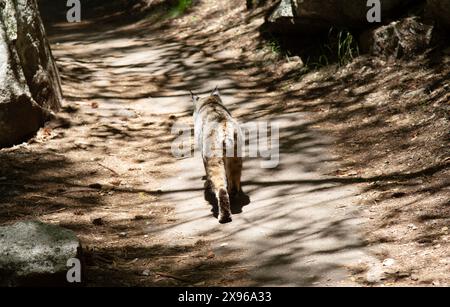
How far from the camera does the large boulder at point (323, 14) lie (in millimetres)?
10852

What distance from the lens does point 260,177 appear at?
26.4ft

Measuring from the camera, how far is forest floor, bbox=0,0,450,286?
5.48 metres

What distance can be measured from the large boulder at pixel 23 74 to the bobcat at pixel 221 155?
2.84m

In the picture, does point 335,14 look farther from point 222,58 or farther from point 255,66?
point 222,58

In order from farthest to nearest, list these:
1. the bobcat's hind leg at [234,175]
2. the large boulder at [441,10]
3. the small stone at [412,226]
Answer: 1. the large boulder at [441,10]
2. the bobcat's hind leg at [234,175]
3. the small stone at [412,226]

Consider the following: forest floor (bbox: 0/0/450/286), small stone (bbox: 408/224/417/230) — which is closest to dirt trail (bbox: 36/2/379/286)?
forest floor (bbox: 0/0/450/286)

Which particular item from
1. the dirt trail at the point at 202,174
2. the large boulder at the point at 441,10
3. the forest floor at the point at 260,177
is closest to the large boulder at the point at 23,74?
the forest floor at the point at 260,177

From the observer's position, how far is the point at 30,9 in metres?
9.82

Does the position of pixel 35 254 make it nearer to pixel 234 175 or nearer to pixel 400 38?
pixel 234 175

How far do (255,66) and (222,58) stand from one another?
1.20 metres

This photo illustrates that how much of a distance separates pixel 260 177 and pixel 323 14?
4679 millimetres

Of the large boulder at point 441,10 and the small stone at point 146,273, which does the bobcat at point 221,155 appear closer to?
the small stone at point 146,273

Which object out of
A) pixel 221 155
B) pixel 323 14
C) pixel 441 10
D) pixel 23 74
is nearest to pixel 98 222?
pixel 221 155
